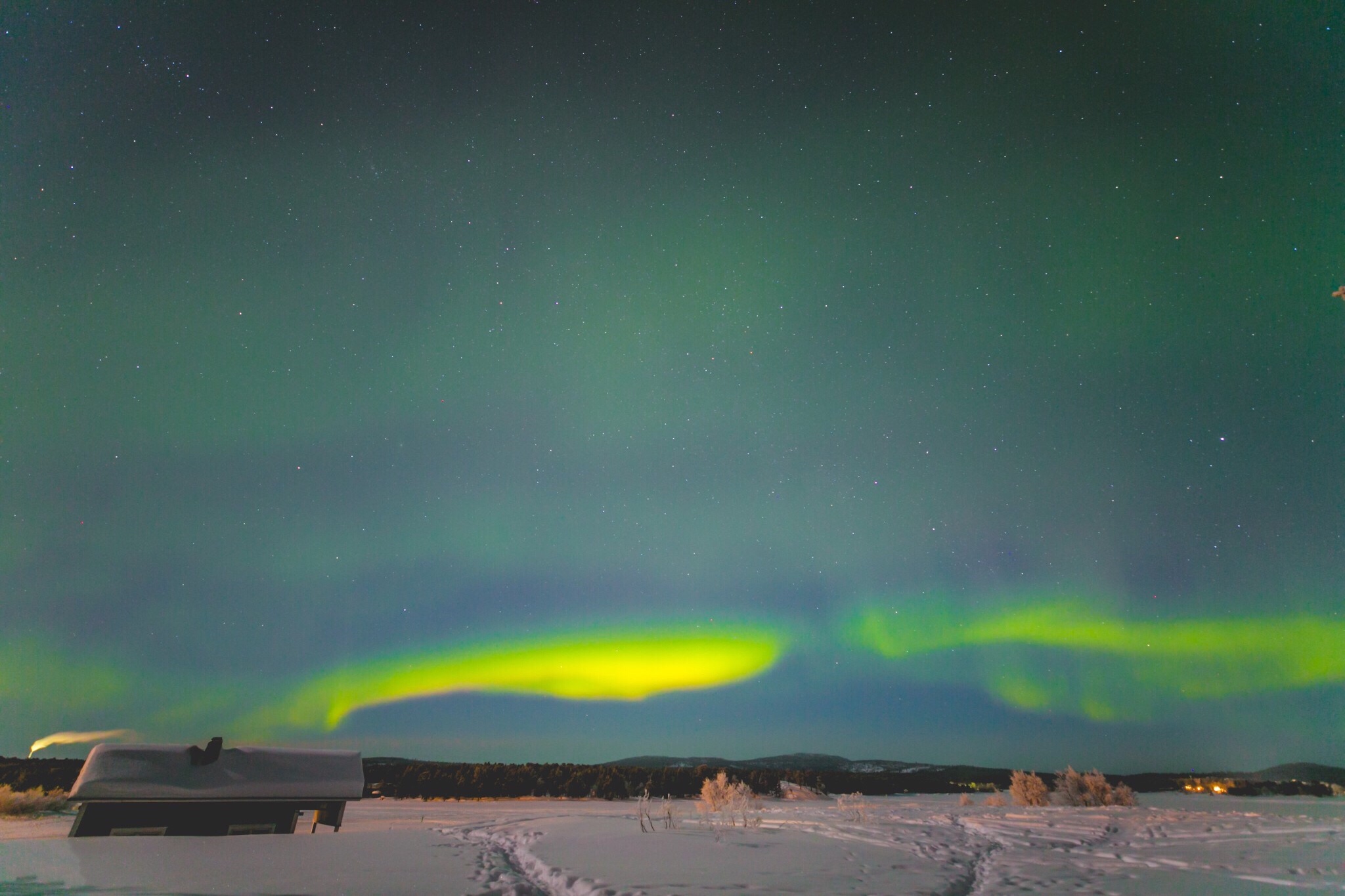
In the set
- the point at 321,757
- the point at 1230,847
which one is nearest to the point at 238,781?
the point at 321,757

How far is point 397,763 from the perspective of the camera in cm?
6044

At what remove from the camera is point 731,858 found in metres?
12.3

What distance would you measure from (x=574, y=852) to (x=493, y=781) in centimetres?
3866

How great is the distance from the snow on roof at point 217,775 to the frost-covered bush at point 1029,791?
2600 cm

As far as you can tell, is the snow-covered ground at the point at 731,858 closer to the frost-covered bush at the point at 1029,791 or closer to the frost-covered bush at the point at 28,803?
the frost-covered bush at the point at 28,803

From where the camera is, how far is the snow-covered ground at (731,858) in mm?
9469

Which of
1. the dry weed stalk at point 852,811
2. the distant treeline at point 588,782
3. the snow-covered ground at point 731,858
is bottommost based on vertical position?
the distant treeline at point 588,782

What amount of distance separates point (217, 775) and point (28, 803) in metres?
14.8

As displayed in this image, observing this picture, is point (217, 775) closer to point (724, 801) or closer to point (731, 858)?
point (731, 858)

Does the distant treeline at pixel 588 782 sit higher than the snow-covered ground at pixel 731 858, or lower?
lower

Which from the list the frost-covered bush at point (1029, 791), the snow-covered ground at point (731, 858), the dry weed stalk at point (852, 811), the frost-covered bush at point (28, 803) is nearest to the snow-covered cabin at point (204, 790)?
the snow-covered ground at point (731, 858)

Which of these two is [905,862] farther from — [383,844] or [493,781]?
[493,781]

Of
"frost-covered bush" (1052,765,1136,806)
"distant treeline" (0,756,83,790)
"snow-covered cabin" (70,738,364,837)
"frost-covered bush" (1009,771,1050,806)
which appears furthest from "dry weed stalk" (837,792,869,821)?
"distant treeline" (0,756,83,790)

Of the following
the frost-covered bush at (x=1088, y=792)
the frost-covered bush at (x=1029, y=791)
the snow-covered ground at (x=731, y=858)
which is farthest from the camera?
the frost-covered bush at (x=1029, y=791)
